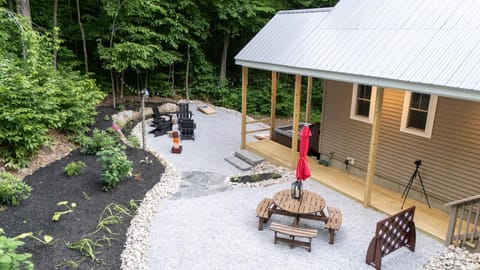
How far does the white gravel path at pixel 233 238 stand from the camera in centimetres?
503

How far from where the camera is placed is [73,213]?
5.65 m

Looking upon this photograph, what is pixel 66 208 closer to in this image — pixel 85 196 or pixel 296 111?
pixel 85 196

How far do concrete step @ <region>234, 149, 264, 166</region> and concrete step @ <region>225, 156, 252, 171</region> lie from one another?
0.10 metres

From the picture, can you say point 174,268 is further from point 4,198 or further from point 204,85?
point 204,85

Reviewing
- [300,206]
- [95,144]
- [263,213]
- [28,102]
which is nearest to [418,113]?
[300,206]

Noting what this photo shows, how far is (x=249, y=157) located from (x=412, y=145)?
4505 mm

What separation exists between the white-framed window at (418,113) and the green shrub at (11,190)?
783cm

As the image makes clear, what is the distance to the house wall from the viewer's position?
6.15 meters

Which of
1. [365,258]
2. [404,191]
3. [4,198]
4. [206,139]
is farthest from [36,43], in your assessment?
[404,191]

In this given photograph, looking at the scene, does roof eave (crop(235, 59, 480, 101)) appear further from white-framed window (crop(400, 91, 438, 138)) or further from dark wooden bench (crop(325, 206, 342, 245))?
dark wooden bench (crop(325, 206, 342, 245))

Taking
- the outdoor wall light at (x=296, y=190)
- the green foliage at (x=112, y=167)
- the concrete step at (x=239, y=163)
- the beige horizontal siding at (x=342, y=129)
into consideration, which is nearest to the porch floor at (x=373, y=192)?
the beige horizontal siding at (x=342, y=129)

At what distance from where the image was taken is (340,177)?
8.26m

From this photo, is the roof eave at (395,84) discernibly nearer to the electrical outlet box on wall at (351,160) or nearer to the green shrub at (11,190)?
the electrical outlet box on wall at (351,160)

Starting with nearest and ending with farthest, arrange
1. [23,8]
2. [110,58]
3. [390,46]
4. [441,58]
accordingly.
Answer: [441,58], [390,46], [23,8], [110,58]
